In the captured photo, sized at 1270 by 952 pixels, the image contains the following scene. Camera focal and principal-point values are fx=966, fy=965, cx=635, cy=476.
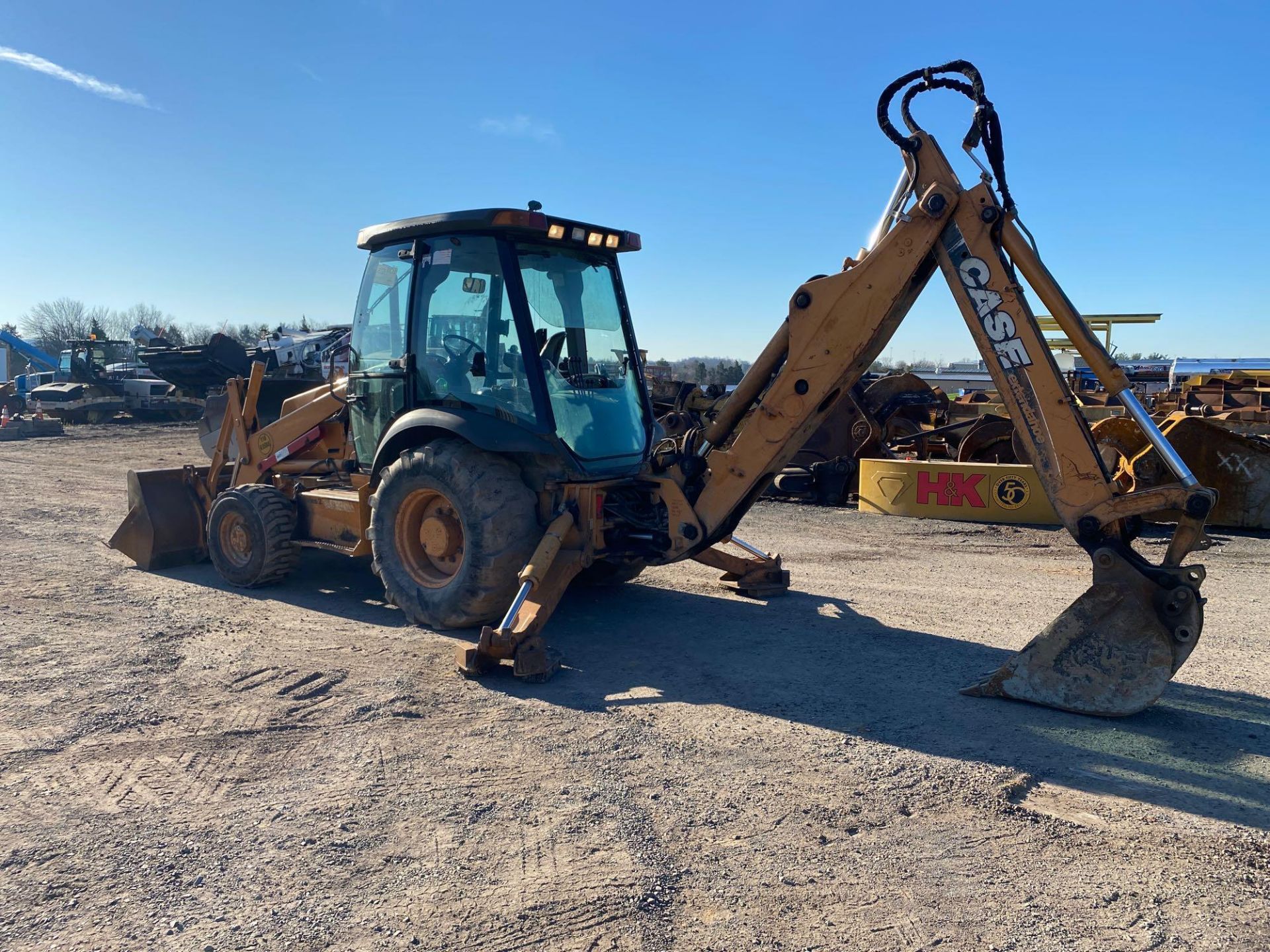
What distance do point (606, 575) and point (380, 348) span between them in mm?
2331

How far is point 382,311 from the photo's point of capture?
22.0ft

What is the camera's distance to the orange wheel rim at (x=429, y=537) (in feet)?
19.9

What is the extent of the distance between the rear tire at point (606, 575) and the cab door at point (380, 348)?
1796mm

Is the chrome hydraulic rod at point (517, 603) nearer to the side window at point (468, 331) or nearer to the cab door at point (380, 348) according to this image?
the side window at point (468, 331)

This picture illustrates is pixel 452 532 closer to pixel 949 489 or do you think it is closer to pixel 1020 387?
pixel 1020 387

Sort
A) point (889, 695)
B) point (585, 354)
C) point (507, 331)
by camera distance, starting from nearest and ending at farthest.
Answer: point (889, 695)
point (507, 331)
point (585, 354)

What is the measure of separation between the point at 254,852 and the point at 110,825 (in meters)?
0.65

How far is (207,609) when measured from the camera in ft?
22.5

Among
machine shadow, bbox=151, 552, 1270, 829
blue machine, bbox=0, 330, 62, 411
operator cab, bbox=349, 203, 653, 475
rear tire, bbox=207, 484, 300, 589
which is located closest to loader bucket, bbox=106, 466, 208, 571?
rear tire, bbox=207, 484, 300, 589

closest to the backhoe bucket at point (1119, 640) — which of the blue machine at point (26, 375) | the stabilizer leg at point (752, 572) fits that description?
the stabilizer leg at point (752, 572)

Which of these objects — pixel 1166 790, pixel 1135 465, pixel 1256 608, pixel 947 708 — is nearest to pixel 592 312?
pixel 947 708

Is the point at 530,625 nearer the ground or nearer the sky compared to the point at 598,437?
nearer the ground

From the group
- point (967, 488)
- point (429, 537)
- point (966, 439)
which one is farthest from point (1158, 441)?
point (966, 439)

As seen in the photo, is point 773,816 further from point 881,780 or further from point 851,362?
point 851,362
